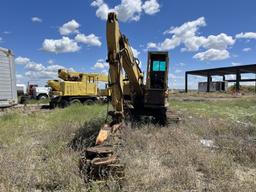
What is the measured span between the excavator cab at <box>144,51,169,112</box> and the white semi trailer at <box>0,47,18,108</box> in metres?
6.80

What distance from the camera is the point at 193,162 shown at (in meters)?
7.02

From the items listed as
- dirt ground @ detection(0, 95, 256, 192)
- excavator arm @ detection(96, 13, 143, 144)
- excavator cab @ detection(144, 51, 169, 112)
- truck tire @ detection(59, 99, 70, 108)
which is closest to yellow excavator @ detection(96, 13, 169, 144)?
excavator cab @ detection(144, 51, 169, 112)

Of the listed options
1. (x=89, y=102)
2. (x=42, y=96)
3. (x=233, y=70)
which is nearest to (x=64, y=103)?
(x=89, y=102)

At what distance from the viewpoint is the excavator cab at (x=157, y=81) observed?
508 inches

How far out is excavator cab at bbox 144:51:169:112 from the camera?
12.9m

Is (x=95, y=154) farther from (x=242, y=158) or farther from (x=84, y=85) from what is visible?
(x=84, y=85)

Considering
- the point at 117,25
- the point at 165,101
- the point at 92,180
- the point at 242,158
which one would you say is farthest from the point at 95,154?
the point at 165,101

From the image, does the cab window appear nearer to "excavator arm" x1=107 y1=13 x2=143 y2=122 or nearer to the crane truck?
"excavator arm" x1=107 y1=13 x2=143 y2=122

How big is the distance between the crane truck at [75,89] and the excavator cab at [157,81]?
12.4m

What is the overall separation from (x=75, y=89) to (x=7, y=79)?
35.0 ft

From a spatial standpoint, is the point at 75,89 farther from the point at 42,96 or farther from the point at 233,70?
the point at 233,70

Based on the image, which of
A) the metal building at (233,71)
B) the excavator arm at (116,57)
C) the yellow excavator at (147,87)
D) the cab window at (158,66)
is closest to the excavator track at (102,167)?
the excavator arm at (116,57)

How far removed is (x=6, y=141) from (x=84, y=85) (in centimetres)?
1710

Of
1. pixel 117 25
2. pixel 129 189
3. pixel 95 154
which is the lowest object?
pixel 129 189
